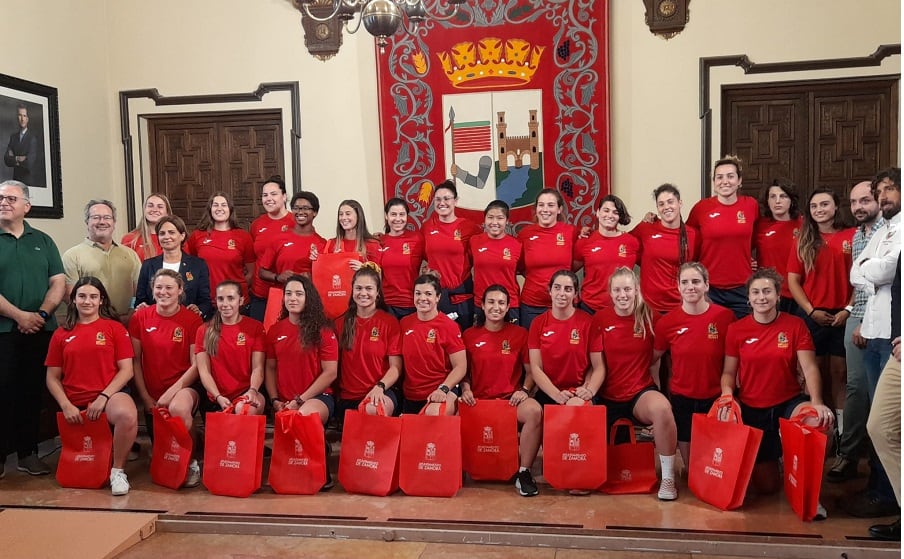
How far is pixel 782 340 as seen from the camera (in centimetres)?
350

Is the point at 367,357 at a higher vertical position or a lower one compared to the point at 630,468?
higher

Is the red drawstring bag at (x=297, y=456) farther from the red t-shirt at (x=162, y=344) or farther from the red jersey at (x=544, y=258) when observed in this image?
the red jersey at (x=544, y=258)

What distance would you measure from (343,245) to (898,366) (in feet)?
9.52

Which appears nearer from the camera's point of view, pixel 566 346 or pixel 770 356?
pixel 770 356

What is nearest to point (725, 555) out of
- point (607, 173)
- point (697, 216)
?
point (697, 216)

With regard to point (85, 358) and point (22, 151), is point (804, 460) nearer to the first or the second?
point (85, 358)

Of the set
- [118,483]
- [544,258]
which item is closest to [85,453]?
[118,483]

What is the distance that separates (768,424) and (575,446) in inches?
34.2

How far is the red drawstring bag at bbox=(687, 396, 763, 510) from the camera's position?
3.28 meters

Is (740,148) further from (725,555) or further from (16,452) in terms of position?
(16,452)

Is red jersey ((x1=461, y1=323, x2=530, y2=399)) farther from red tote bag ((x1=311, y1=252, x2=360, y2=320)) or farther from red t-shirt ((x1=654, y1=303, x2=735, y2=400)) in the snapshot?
red tote bag ((x1=311, y1=252, x2=360, y2=320))

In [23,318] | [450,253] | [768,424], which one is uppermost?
[450,253]

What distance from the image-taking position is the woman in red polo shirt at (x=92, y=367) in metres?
3.86

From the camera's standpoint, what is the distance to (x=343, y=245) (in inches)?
182
